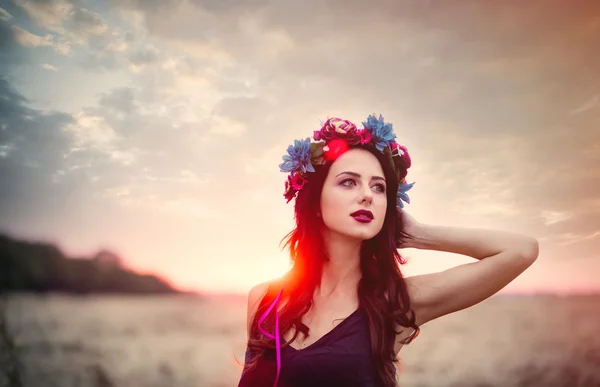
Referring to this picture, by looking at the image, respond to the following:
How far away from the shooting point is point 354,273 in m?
2.76

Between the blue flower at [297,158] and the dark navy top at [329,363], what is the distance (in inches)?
30.7

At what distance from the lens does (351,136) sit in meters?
2.76

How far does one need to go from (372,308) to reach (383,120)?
0.93 meters

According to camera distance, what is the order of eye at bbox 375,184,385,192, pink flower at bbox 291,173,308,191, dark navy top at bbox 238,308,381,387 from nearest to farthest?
dark navy top at bbox 238,308,381,387, eye at bbox 375,184,385,192, pink flower at bbox 291,173,308,191

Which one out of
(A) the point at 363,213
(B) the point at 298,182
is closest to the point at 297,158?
(B) the point at 298,182

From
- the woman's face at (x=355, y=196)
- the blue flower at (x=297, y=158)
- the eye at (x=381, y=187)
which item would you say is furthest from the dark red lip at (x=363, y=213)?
the blue flower at (x=297, y=158)

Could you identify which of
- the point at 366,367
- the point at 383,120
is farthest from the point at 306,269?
the point at 383,120

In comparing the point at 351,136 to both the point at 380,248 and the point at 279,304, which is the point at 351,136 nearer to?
the point at 380,248

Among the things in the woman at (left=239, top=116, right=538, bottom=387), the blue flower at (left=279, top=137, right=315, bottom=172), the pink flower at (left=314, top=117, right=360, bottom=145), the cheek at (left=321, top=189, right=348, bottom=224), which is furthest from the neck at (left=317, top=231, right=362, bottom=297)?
the pink flower at (left=314, top=117, right=360, bottom=145)

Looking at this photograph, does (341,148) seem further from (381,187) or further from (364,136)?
(381,187)

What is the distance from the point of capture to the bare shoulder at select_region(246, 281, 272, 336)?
2.82m

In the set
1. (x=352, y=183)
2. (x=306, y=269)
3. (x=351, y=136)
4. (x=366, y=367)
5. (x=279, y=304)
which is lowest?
(x=366, y=367)

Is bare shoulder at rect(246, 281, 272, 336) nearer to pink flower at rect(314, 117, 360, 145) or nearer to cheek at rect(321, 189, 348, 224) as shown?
cheek at rect(321, 189, 348, 224)

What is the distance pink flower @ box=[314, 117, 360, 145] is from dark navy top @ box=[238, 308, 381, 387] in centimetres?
87
